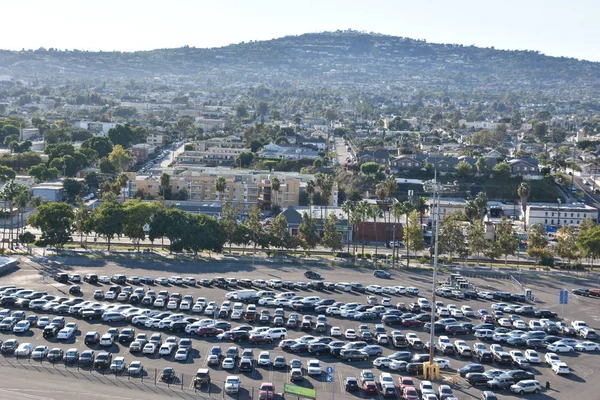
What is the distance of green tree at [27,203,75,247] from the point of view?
35.7m

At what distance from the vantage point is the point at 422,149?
79.5 metres

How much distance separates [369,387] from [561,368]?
6118 mm

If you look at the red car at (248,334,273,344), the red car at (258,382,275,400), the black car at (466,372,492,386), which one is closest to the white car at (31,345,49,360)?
the red car at (248,334,273,344)

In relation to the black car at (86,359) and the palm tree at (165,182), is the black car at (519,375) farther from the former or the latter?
the palm tree at (165,182)

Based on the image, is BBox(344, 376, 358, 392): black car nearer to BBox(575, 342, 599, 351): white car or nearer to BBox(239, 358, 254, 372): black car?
BBox(239, 358, 254, 372): black car

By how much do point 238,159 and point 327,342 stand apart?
45.4 meters

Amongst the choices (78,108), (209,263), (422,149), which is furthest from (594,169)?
(78,108)

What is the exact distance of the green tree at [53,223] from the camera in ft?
117

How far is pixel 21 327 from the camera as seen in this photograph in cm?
2391

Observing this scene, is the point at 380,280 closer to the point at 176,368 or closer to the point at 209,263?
the point at 209,263

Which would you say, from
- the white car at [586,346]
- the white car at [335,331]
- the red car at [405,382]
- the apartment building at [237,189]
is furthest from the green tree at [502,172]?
the red car at [405,382]

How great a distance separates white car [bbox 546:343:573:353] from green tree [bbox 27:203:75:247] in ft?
73.9

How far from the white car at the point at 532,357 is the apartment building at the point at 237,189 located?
27.7 metres

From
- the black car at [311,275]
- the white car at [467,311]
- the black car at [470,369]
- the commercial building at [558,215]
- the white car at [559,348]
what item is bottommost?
the black car at [470,369]
